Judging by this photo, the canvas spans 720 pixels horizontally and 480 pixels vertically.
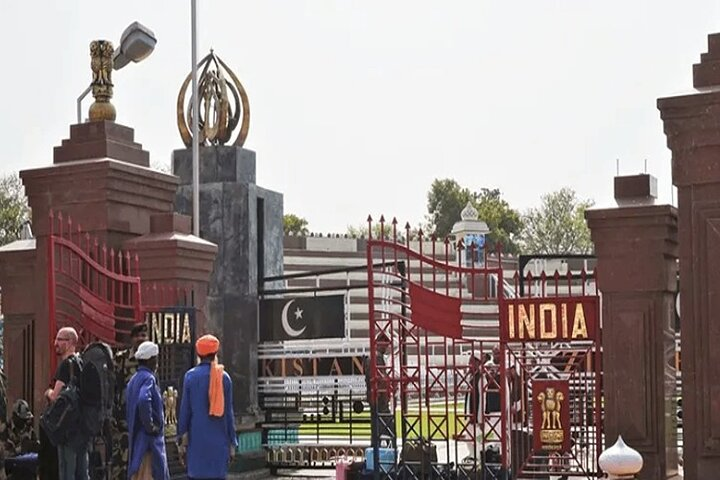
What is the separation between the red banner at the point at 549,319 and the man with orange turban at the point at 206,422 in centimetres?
262

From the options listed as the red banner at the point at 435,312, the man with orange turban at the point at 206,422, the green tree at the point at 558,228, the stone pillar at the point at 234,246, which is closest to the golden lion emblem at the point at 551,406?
the red banner at the point at 435,312

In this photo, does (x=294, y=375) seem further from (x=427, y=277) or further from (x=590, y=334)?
(x=427, y=277)

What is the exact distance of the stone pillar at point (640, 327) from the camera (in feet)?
33.4

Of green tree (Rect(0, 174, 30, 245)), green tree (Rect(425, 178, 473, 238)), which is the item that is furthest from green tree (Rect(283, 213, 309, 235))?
green tree (Rect(0, 174, 30, 245))

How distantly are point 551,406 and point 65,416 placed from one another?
393 cm

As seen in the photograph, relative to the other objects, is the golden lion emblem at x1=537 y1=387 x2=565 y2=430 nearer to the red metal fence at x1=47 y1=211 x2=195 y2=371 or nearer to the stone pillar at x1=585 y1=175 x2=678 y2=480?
the stone pillar at x1=585 y1=175 x2=678 y2=480

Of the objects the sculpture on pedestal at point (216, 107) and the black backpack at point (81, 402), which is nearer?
the black backpack at point (81, 402)

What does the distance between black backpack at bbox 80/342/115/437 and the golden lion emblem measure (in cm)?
355

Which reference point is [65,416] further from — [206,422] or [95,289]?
[95,289]

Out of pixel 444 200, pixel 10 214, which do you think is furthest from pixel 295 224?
pixel 10 214

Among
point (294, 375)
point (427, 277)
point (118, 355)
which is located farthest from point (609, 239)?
point (427, 277)

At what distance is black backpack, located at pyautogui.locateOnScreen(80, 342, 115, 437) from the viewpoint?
371 inches

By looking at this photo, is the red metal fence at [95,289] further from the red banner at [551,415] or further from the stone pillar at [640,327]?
the stone pillar at [640,327]

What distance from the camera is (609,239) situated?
10.5 m
